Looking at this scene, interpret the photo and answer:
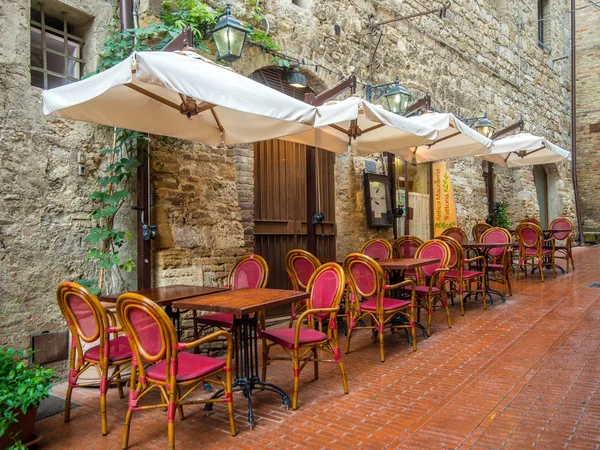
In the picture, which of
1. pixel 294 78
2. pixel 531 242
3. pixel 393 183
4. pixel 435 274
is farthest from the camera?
pixel 531 242

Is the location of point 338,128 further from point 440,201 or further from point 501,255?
point 440,201

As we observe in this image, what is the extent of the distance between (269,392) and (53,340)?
1.71 m

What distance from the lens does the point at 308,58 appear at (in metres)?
5.93

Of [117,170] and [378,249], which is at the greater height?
[117,170]

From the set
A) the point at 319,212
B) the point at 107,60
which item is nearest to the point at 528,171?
the point at 319,212

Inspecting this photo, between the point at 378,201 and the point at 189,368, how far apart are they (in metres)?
4.78

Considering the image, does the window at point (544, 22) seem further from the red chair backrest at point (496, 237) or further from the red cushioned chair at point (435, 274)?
the red cushioned chair at point (435, 274)

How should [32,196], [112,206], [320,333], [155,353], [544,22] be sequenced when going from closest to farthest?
[155,353]
[320,333]
[32,196]
[112,206]
[544,22]

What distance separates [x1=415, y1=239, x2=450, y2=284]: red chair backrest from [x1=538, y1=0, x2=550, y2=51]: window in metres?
11.6

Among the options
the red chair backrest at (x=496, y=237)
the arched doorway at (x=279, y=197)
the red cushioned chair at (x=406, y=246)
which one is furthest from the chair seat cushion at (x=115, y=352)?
the red chair backrest at (x=496, y=237)

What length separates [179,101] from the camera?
11.7 feet

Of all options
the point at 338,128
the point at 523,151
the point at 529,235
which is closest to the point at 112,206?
the point at 338,128

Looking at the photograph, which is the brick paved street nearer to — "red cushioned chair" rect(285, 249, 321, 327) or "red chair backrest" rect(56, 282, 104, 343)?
"red chair backrest" rect(56, 282, 104, 343)

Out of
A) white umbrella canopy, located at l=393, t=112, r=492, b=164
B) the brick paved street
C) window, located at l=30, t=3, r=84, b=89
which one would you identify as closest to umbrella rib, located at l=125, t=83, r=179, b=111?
window, located at l=30, t=3, r=84, b=89
